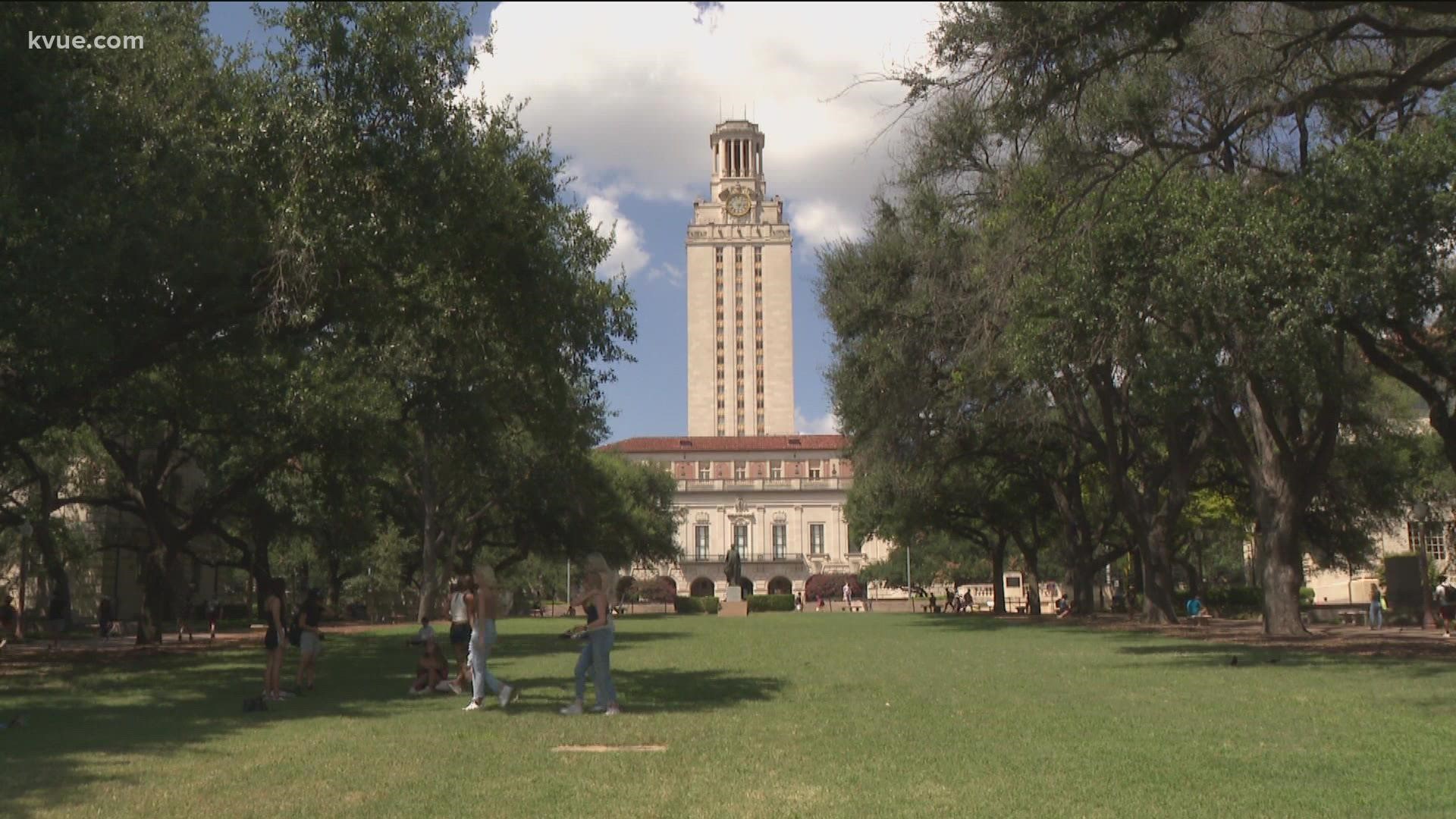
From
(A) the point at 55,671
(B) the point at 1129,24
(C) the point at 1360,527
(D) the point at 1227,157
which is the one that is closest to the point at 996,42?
(B) the point at 1129,24

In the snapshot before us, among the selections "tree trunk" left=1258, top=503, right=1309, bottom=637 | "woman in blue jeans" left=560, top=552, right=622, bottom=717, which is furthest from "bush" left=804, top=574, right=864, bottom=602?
"woman in blue jeans" left=560, top=552, right=622, bottom=717

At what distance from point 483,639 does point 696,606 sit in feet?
208

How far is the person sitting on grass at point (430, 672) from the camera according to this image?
1566 centimetres

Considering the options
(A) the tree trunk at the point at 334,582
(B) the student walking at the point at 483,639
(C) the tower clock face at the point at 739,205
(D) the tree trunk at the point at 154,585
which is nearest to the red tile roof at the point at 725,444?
(C) the tower clock face at the point at 739,205

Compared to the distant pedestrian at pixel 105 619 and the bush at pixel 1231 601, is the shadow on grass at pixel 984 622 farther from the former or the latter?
the distant pedestrian at pixel 105 619

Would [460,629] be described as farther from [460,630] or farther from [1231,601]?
[1231,601]

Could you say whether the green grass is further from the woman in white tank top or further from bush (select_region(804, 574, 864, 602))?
bush (select_region(804, 574, 864, 602))

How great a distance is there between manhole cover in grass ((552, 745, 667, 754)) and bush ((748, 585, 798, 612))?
5960 cm

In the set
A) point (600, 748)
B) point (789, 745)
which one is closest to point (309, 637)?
point (600, 748)

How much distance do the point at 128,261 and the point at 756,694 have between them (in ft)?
29.7

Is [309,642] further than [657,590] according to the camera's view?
No

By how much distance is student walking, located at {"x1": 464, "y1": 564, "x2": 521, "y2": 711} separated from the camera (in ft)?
43.9

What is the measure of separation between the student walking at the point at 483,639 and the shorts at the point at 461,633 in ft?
5.41

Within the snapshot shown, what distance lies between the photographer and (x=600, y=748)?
1020 centimetres
